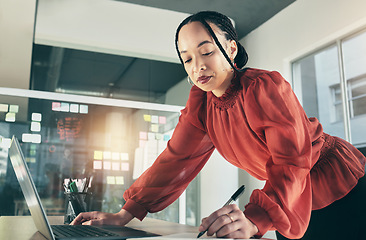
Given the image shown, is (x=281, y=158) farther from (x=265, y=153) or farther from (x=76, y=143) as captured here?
(x=76, y=143)

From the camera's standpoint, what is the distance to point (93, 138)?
2908mm

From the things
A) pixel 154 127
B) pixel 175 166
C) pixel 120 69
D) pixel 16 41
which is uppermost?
pixel 16 41

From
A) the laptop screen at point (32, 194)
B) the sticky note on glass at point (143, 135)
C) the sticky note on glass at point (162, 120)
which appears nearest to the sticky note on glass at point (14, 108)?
the sticky note on glass at point (143, 135)

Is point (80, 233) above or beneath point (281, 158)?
beneath

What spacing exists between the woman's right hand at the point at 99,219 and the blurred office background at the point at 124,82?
1.98m

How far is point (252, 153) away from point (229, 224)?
1.00 ft

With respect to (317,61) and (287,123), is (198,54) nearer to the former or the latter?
(287,123)

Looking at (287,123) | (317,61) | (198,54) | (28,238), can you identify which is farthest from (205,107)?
(317,61)

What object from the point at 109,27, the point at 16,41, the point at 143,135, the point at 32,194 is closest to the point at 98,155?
the point at 143,135

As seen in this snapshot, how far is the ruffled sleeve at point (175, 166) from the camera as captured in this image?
97 cm

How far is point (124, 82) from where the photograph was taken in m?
3.40

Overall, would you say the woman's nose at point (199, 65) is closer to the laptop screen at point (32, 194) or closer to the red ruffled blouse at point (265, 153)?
the red ruffled blouse at point (265, 153)

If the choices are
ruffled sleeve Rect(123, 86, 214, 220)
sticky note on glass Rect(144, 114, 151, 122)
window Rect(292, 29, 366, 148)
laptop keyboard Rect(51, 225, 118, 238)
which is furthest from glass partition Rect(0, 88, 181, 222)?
laptop keyboard Rect(51, 225, 118, 238)

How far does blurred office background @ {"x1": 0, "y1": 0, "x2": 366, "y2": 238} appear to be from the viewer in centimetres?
278
